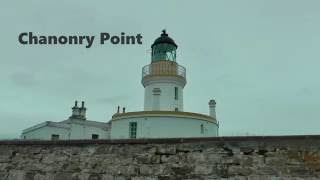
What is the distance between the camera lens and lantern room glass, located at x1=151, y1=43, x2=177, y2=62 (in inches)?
1003

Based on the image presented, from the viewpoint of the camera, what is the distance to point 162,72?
24844 millimetres

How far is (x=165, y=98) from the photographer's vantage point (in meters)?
24.5

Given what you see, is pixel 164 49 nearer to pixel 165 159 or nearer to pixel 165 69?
pixel 165 69

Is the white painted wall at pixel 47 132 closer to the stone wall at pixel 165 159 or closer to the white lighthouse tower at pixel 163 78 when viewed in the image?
the white lighthouse tower at pixel 163 78

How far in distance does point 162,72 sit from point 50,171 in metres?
17.6

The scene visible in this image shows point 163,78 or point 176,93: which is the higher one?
point 163,78

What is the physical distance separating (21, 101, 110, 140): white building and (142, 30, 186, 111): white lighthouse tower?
5667 mm

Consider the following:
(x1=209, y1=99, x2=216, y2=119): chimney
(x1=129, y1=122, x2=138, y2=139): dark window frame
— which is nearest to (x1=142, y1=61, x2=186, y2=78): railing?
(x1=209, y1=99, x2=216, y2=119): chimney

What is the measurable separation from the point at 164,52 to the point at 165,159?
1885 cm

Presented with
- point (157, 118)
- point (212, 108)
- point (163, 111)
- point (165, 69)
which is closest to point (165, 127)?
point (157, 118)

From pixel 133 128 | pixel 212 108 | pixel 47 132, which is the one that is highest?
pixel 212 108

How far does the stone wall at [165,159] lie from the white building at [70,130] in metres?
19.6

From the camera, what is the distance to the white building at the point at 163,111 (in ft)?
71.7

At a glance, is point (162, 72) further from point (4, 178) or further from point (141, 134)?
point (4, 178)
